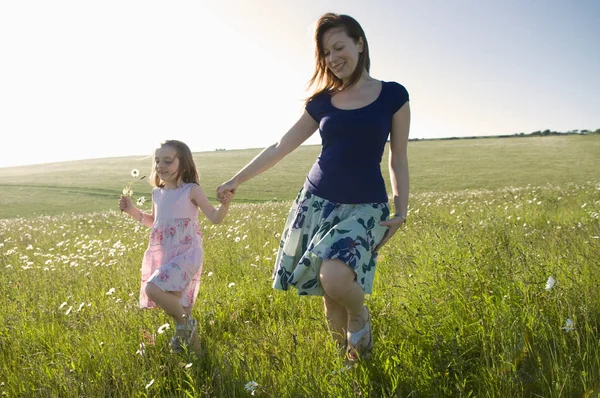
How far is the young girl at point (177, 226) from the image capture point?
3777 millimetres

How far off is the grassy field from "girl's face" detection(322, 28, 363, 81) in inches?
865

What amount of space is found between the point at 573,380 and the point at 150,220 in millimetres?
3352

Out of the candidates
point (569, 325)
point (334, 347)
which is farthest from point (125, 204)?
point (569, 325)

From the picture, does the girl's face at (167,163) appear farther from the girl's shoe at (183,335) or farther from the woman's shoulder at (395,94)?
the woman's shoulder at (395,94)

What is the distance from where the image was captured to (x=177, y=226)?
405 cm

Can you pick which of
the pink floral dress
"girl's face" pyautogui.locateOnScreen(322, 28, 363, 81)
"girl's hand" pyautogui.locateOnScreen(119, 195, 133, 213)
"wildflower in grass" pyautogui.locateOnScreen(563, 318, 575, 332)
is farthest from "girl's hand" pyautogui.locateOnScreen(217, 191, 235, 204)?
"wildflower in grass" pyautogui.locateOnScreen(563, 318, 575, 332)

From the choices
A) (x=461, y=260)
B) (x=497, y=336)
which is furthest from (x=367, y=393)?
(x=461, y=260)

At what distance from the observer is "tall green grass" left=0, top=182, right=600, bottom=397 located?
2.74 meters

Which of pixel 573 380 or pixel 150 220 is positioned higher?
pixel 150 220

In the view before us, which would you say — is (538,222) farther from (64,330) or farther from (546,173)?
(546,173)

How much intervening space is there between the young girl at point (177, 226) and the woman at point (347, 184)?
787 millimetres

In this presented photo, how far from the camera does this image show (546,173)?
3362cm

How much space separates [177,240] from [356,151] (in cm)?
165

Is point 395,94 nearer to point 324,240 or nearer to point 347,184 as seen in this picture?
point 347,184
